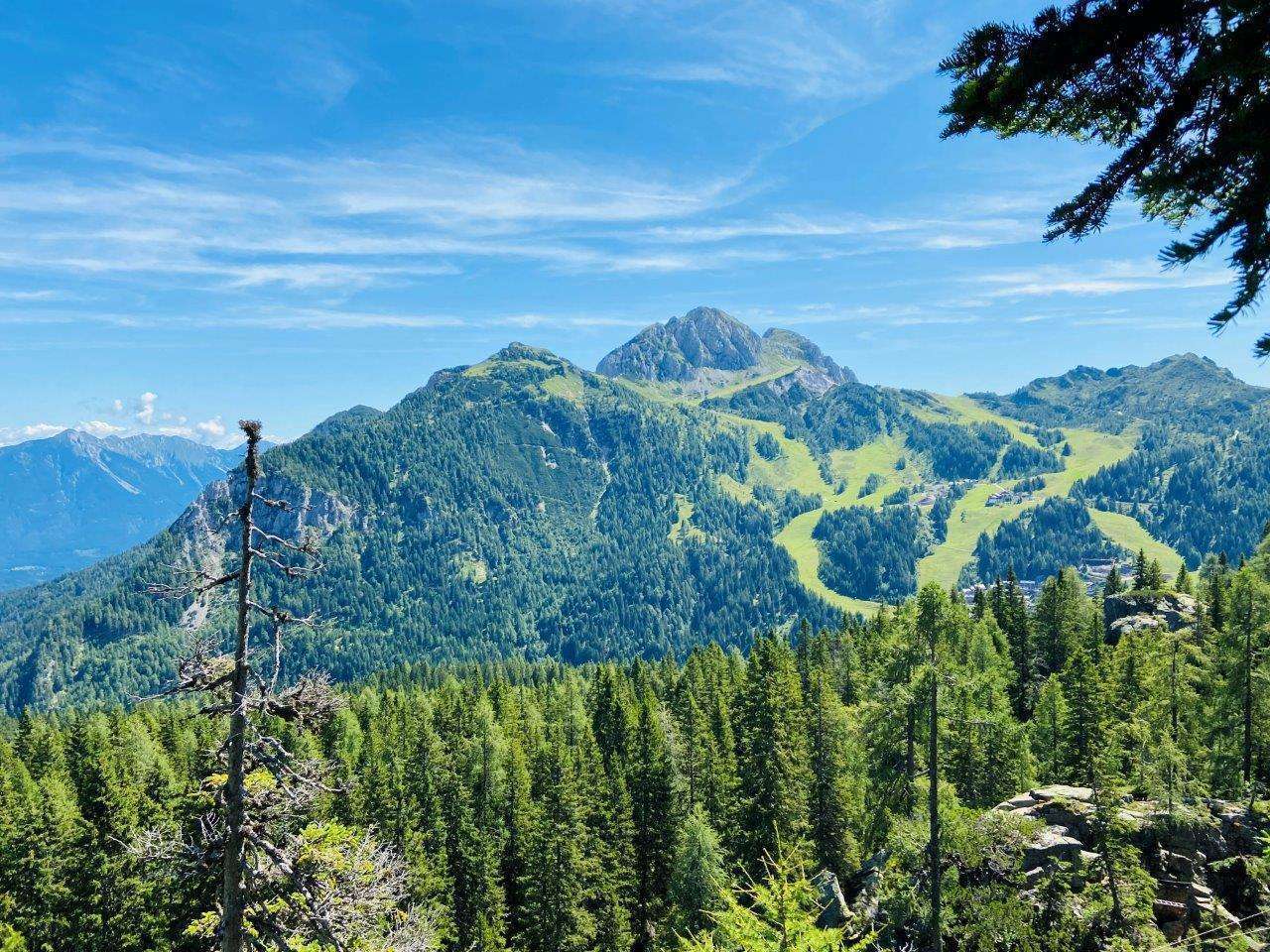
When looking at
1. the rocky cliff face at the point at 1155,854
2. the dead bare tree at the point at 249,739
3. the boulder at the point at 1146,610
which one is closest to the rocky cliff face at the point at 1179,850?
the rocky cliff face at the point at 1155,854

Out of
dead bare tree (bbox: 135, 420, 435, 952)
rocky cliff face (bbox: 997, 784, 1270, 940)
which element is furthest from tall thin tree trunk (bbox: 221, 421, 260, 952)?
rocky cliff face (bbox: 997, 784, 1270, 940)

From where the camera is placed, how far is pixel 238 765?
496 inches

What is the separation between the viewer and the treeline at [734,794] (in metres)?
32.7

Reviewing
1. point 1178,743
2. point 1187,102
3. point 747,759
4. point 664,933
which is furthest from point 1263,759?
point 1187,102

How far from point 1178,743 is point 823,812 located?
2391 cm

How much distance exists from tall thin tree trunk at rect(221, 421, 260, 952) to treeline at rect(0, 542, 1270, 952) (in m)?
26.6

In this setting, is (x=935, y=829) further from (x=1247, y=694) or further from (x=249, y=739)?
(x=249, y=739)

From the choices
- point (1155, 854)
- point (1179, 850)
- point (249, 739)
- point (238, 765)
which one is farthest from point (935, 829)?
Answer: point (238, 765)

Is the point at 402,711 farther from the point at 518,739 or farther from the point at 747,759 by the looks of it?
the point at 747,759

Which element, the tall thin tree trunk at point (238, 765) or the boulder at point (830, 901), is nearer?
the tall thin tree trunk at point (238, 765)

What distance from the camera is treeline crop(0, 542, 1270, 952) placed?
32.7 meters

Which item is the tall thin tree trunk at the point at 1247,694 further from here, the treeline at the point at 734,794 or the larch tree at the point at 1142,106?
the larch tree at the point at 1142,106

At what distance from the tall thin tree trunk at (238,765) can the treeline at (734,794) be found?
26559 millimetres

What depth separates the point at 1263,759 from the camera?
4300 centimetres
